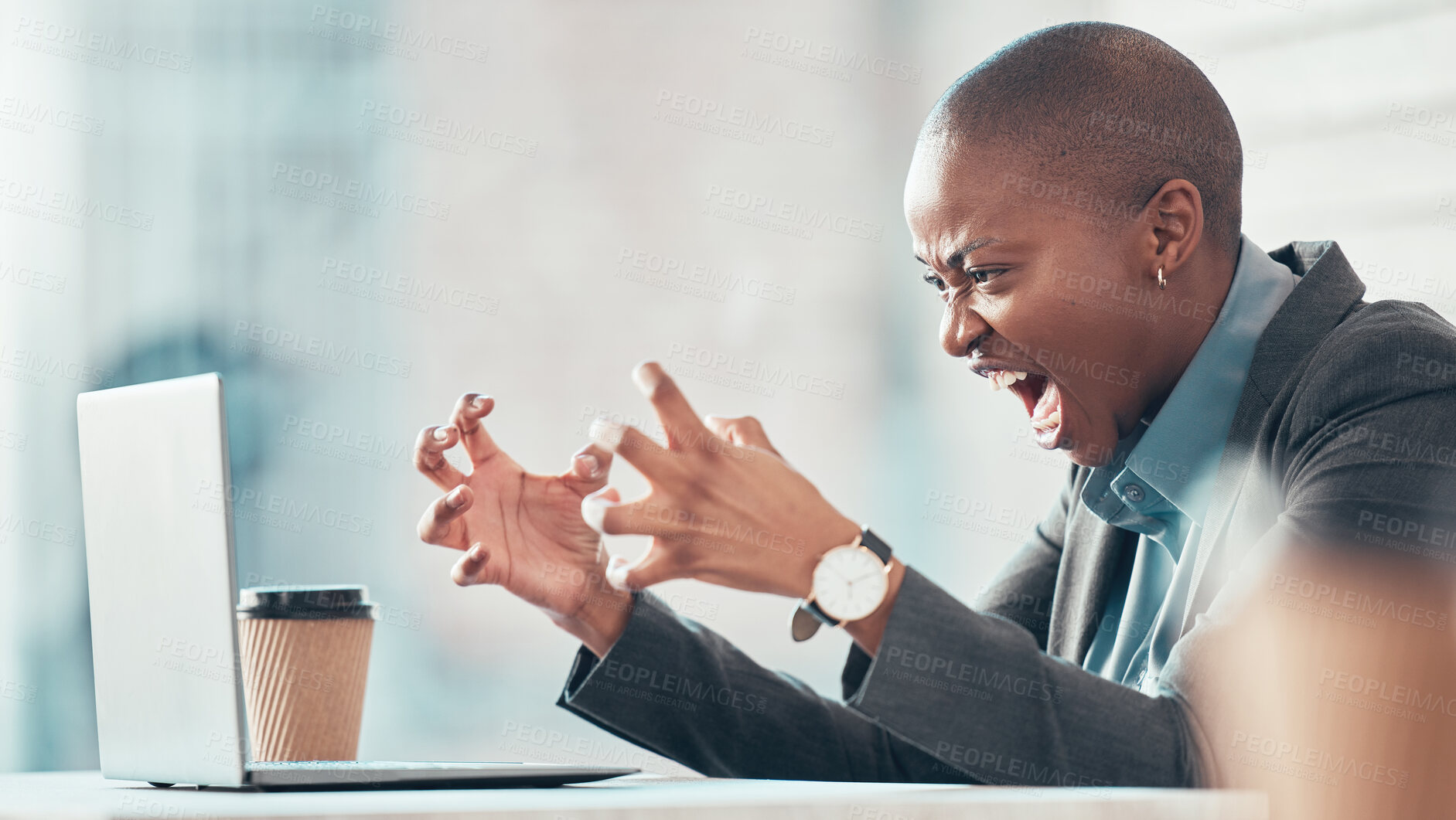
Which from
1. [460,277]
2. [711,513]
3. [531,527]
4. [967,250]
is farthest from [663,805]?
[460,277]

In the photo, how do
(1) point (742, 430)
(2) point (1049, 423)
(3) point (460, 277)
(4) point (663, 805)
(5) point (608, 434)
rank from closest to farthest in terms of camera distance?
(4) point (663, 805) < (5) point (608, 434) < (1) point (742, 430) < (2) point (1049, 423) < (3) point (460, 277)

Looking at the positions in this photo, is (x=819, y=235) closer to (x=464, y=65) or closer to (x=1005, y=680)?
(x=464, y=65)

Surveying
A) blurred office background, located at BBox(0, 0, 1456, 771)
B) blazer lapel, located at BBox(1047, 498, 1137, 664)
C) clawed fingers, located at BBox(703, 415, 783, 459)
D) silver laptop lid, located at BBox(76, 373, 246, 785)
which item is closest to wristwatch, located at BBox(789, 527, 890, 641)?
clawed fingers, located at BBox(703, 415, 783, 459)

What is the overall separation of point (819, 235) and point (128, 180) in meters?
1.55

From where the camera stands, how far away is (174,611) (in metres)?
0.72

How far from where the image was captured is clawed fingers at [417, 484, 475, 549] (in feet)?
3.09

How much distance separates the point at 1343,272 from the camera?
114 centimetres

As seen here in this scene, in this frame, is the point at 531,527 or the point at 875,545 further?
the point at 531,527

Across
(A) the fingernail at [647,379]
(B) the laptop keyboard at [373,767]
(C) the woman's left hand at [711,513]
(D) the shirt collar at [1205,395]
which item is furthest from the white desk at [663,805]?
(D) the shirt collar at [1205,395]

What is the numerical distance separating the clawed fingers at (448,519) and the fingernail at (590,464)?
93 millimetres

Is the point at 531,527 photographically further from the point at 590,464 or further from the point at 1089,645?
the point at 1089,645

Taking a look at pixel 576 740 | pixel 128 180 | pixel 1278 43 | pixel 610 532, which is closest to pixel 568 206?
pixel 128 180

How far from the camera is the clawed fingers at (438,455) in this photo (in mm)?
987

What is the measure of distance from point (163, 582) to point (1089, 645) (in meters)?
0.94
